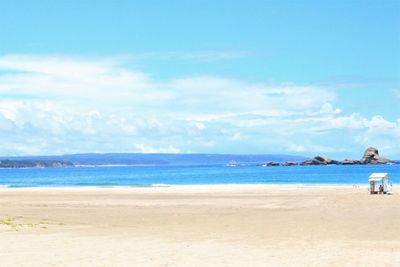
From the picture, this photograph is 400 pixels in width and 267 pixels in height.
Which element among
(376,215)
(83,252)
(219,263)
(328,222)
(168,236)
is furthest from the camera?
(376,215)

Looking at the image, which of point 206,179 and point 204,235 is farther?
point 206,179

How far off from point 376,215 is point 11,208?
20.3 m

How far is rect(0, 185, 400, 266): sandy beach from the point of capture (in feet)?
52.1

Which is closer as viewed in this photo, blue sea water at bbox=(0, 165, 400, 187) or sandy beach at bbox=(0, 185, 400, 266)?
sandy beach at bbox=(0, 185, 400, 266)

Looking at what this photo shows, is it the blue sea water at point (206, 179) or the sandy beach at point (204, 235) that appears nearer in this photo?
the sandy beach at point (204, 235)

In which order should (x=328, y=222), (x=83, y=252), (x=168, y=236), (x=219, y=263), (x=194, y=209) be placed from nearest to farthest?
(x=219, y=263)
(x=83, y=252)
(x=168, y=236)
(x=328, y=222)
(x=194, y=209)

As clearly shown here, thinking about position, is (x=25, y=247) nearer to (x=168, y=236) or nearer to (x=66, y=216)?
(x=168, y=236)

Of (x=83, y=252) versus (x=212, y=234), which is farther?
(x=212, y=234)

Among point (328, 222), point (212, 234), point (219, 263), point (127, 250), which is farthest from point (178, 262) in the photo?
point (328, 222)

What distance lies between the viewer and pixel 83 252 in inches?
671

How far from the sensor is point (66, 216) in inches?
1192

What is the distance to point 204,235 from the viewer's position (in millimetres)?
21562

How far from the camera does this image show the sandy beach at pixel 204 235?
625 inches

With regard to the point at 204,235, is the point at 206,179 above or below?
below
